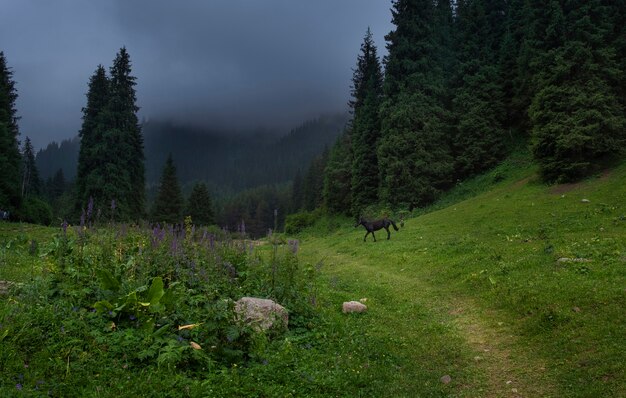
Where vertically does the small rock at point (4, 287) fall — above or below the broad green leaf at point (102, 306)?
above

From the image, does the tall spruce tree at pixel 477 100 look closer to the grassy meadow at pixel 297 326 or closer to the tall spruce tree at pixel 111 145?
the grassy meadow at pixel 297 326

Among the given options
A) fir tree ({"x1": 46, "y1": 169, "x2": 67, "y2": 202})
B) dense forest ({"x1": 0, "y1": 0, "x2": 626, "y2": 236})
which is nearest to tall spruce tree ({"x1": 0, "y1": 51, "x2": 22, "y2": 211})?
dense forest ({"x1": 0, "y1": 0, "x2": 626, "y2": 236})

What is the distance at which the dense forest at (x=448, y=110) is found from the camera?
27484mm

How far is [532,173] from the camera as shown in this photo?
31719mm

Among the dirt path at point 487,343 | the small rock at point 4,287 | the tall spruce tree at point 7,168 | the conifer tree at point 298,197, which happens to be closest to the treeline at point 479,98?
the dirt path at point 487,343

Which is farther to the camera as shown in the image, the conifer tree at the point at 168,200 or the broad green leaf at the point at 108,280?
the conifer tree at the point at 168,200

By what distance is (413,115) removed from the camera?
37781 millimetres

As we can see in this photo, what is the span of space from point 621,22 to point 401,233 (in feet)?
84.7

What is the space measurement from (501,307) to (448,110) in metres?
35.1

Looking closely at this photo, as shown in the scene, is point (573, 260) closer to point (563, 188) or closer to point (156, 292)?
point (156, 292)

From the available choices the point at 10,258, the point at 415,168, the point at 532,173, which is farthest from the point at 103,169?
the point at 532,173

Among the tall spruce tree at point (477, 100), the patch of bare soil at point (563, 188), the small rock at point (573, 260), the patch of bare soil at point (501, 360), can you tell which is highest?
the tall spruce tree at point (477, 100)

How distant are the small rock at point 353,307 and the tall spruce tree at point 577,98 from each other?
73.9 feet

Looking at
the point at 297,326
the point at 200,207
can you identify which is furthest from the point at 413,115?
the point at 200,207
